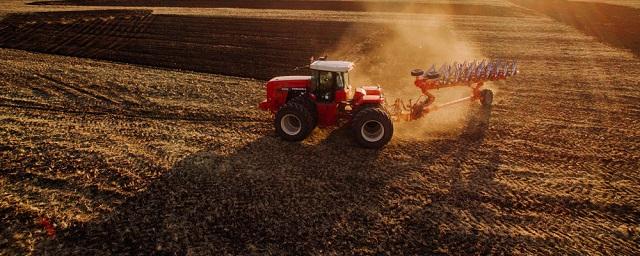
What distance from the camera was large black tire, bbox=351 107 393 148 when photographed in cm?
898

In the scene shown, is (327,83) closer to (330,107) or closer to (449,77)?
(330,107)

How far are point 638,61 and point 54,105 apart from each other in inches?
890

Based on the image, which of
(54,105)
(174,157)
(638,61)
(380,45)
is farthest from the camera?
(380,45)

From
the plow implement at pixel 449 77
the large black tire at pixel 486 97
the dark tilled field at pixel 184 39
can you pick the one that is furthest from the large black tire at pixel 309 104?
the dark tilled field at pixel 184 39

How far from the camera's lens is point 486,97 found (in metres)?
12.3

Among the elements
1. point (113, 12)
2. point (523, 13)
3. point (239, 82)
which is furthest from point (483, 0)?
point (239, 82)

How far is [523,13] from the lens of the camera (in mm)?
36938

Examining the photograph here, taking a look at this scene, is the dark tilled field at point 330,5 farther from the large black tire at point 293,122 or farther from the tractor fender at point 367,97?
the large black tire at point 293,122

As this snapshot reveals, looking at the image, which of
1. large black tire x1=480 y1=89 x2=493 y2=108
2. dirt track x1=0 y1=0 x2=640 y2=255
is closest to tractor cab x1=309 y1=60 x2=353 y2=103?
dirt track x1=0 y1=0 x2=640 y2=255

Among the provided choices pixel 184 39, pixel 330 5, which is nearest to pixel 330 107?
Answer: pixel 184 39

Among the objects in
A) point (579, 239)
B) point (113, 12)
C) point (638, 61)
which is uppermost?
point (113, 12)

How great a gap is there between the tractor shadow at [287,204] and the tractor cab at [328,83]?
1090 mm

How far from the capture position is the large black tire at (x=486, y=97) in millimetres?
12258

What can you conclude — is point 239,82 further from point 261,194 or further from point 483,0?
point 483,0
